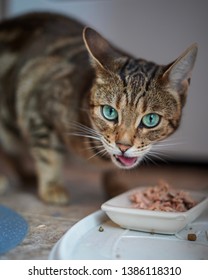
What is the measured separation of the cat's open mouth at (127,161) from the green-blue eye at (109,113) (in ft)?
0.33

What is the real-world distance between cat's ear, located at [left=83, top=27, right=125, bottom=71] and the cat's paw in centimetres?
49

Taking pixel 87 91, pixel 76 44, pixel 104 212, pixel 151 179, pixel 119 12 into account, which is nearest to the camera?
pixel 104 212

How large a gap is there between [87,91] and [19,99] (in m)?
0.34

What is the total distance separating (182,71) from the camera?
109 cm

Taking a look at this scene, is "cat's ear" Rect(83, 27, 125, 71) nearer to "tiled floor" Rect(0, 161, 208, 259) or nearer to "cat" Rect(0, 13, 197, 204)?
"cat" Rect(0, 13, 197, 204)

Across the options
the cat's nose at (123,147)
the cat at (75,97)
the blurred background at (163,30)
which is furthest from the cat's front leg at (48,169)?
the cat's nose at (123,147)

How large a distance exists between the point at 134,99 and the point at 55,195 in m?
0.52

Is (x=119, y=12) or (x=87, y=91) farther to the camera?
(x=119, y=12)

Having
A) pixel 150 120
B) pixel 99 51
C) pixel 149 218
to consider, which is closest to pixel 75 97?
pixel 99 51

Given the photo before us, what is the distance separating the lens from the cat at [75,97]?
111 centimetres

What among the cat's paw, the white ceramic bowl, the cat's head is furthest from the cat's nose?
the cat's paw

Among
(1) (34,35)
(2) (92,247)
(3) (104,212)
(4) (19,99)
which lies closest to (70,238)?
(2) (92,247)

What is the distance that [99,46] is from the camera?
1.19 m
